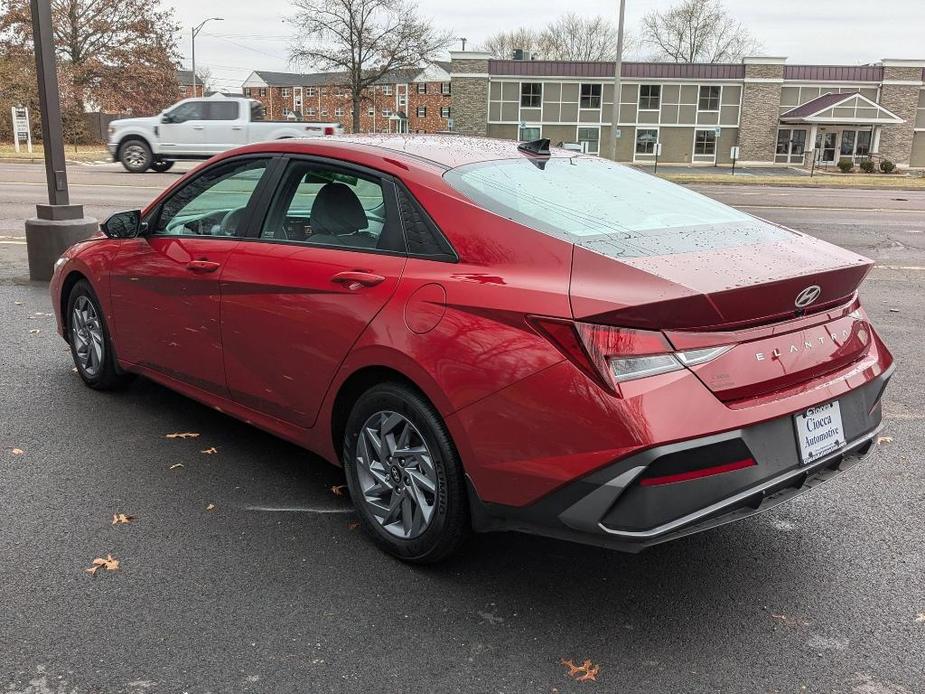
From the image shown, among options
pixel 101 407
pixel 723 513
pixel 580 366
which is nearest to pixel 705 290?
pixel 580 366

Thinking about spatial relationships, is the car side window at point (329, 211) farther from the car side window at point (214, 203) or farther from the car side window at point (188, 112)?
the car side window at point (188, 112)

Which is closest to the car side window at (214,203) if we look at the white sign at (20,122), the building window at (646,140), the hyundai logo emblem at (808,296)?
the hyundai logo emblem at (808,296)

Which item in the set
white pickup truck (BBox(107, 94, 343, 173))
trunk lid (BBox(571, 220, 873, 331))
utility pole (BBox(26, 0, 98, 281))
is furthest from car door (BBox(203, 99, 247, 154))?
trunk lid (BBox(571, 220, 873, 331))

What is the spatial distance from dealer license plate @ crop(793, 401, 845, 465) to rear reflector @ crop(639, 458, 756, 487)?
274mm

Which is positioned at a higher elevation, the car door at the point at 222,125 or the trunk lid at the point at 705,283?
the car door at the point at 222,125

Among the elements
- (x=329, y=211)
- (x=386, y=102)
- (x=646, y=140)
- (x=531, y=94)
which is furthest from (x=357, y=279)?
(x=386, y=102)

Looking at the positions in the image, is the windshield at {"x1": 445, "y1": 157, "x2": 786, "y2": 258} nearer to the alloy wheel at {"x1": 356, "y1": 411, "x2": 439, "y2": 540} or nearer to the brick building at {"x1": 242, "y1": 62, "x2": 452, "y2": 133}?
the alloy wheel at {"x1": 356, "y1": 411, "x2": 439, "y2": 540}

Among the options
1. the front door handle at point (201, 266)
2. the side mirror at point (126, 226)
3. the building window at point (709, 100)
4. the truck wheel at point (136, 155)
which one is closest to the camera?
the front door handle at point (201, 266)

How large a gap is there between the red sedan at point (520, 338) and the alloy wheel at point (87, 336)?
45.8 inches

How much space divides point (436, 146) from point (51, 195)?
21.2 ft

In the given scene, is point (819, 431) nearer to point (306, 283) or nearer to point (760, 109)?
point (306, 283)

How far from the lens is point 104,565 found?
324 centimetres

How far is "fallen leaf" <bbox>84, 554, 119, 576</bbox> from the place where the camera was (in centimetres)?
321

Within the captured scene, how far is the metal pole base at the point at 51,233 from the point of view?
857 centimetres
